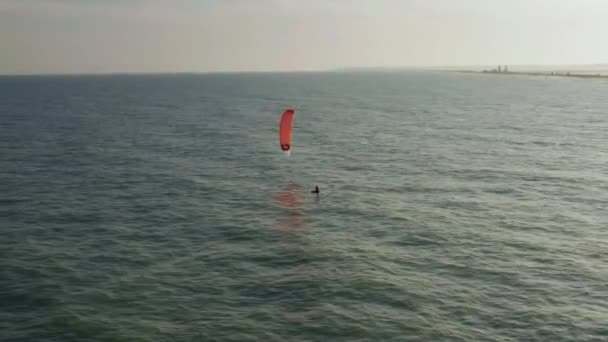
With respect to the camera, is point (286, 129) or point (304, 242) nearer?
point (304, 242)

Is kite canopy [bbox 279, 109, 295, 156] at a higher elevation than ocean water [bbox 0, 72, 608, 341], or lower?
higher

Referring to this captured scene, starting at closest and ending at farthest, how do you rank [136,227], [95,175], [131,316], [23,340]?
[23,340], [131,316], [136,227], [95,175]

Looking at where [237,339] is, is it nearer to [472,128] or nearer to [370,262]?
[370,262]

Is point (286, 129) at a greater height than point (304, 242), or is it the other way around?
point (286, 129)

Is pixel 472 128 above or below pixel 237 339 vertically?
above

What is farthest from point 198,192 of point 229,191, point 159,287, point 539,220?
point 539,220

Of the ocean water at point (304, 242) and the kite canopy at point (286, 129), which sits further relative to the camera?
the kite canopy at point (286, 129)

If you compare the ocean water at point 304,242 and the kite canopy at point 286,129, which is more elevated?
the kite canopy at point 286,129

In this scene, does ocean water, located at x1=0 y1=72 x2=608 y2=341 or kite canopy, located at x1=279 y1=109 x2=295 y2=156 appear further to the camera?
kite canopy, located at x1=279 y1=109 x2=295 y2=156
